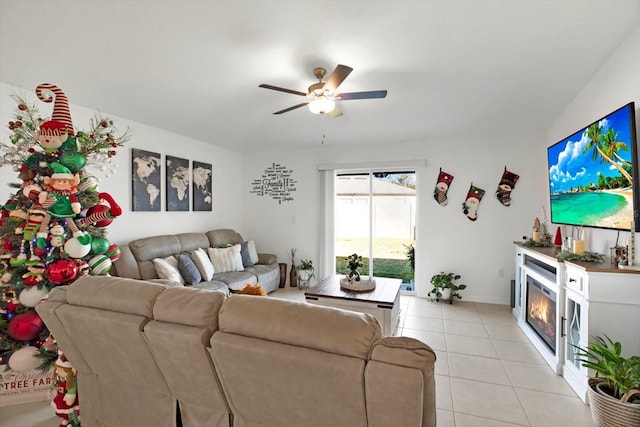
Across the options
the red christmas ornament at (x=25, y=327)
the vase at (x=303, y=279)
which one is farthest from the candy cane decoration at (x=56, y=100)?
the vase at (x=303, y=279)

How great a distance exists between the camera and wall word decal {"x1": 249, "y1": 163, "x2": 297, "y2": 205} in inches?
210

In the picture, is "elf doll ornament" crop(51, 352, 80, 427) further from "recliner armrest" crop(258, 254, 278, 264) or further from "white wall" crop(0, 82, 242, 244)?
"recliner armrest" crop(258, 254, 278, 264)

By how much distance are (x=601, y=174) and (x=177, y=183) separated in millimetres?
4727

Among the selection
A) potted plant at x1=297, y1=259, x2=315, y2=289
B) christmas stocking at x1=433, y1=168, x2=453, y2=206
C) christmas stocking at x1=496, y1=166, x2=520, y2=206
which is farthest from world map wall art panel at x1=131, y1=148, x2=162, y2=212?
christmas stocking at x1=496, y1=166, x2=520, y2=206

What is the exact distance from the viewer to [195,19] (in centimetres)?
212

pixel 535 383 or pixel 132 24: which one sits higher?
pixel 132 24

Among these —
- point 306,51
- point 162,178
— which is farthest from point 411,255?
point 162,178

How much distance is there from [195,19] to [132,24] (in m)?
0.47

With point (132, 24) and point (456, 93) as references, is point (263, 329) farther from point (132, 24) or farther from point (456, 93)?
point (456, 93)

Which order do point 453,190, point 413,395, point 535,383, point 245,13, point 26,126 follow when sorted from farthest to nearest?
point 453,190 < point 535,383 < point 245,13 < point 26,126 < point 413,395

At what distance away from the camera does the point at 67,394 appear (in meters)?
1.72

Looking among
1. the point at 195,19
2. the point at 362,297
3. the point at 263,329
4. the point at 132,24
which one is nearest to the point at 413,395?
the point at 263,329

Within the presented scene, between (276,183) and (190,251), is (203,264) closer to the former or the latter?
(190,251)

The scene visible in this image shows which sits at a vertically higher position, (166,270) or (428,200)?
(428,200)
